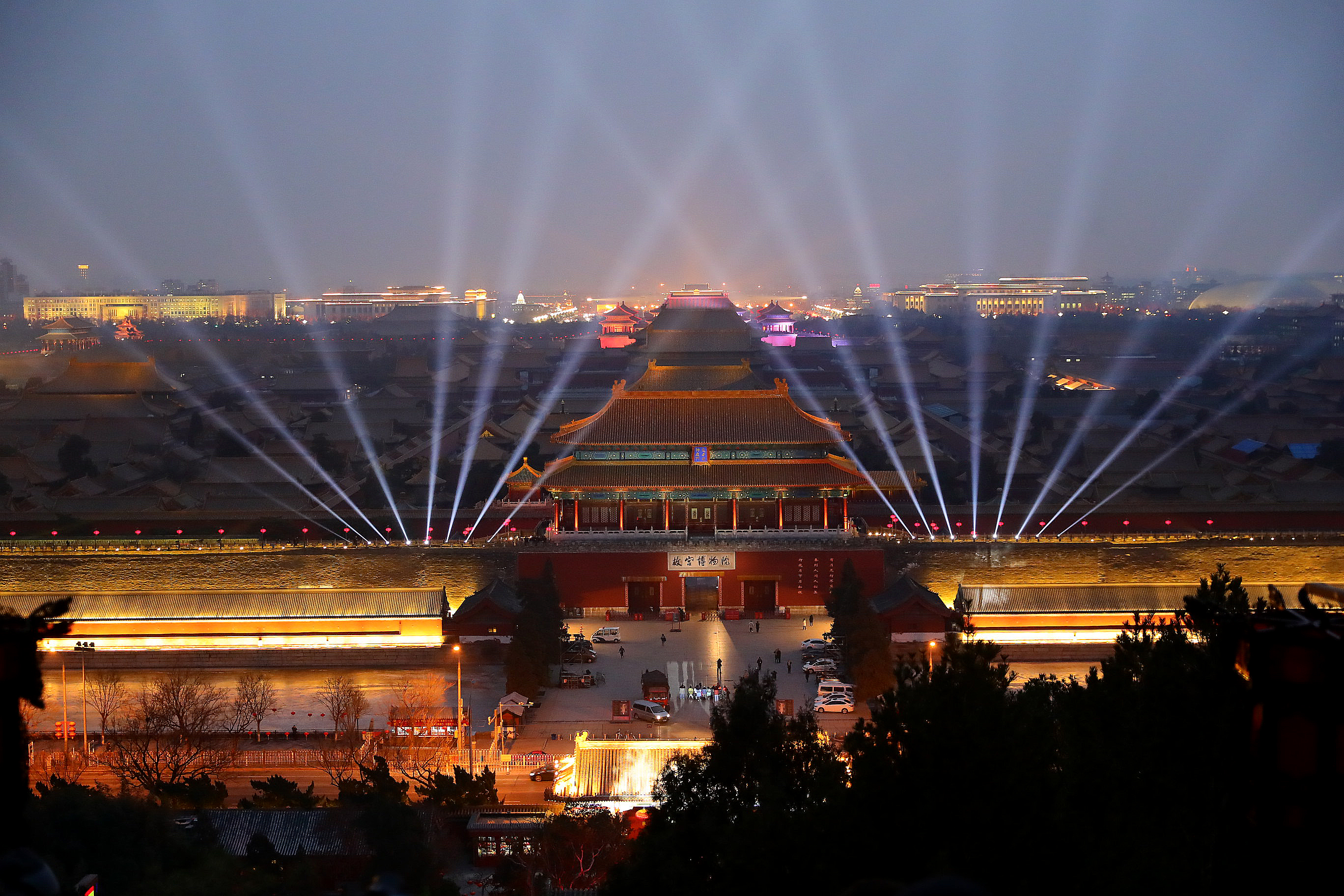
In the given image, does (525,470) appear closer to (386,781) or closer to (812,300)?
(386,781)

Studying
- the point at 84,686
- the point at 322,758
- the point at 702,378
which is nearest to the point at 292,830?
the point at 322,758

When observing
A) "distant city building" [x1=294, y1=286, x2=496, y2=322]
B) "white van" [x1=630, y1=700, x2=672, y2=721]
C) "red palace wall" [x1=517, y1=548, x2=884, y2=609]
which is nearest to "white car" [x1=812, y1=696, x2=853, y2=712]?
"white van" [x1=630, y1=700, x2=672, y2=721]

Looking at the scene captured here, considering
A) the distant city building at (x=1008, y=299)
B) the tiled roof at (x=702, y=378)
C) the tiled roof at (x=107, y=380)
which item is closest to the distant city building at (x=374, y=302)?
the distant city building at (x=1008, y=299)

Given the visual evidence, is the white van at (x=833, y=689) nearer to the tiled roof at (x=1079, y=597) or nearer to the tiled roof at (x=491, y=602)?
the tiled roof at (x=1079, y=597)

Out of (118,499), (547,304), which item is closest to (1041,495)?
(118,499)

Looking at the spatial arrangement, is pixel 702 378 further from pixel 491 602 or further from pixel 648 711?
pixel 648 711

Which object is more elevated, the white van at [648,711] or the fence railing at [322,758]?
the white van at [648,711]
